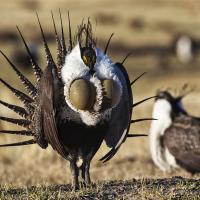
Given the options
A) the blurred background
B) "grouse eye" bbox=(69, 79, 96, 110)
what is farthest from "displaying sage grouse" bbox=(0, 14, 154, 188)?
the blurred background

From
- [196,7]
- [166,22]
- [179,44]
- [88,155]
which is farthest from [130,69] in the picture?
[88,155]

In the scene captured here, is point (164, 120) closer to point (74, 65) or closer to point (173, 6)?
point (74, 65)

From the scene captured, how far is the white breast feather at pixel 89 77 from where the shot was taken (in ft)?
18.3

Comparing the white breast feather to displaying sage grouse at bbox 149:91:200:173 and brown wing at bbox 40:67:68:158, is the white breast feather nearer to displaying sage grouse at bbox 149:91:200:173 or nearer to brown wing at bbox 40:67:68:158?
brown wing at bbox 40:67:68:158

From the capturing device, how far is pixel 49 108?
559cm

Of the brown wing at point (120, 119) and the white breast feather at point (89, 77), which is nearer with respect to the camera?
the white breast feather at point (89, 77)

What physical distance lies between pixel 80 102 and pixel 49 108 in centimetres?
24

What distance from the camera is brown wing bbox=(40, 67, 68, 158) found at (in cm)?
555

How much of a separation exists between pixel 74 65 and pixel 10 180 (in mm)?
3517

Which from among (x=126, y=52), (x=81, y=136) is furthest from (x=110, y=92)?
(x=126, y=52)

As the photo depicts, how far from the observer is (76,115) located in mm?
5641

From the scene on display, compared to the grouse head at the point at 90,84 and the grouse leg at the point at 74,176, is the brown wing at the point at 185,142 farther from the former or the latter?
the grouse head at the point at 90,84

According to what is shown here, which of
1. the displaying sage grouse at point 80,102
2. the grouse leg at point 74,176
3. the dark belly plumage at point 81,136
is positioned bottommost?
the grouse leg at point 74,176

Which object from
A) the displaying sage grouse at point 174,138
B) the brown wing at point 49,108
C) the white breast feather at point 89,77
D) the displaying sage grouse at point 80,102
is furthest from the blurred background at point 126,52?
the white breast feather at point 89,77
